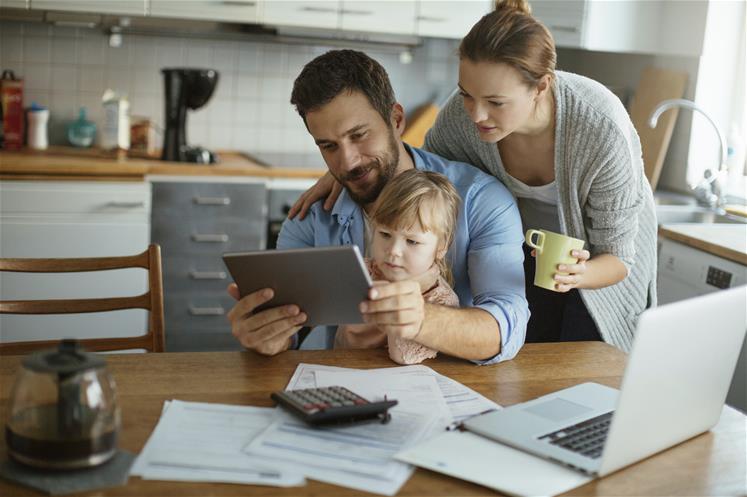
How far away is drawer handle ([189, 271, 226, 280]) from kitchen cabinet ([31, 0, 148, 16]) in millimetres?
1099

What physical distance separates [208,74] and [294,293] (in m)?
2.35

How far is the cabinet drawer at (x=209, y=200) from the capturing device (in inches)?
144

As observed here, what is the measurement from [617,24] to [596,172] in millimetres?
2296

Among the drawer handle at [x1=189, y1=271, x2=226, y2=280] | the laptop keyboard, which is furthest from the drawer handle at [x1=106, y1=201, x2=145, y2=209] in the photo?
the laptop keyboard

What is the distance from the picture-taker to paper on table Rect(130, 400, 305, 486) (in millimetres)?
1199

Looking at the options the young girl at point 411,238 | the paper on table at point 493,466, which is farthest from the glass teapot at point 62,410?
the young girl at point 411,238

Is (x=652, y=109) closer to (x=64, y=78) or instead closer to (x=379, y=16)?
(x=379, y=16)

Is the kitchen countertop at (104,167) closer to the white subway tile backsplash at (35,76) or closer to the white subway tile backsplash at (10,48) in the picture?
the white subway tile backsplash at (35,76)

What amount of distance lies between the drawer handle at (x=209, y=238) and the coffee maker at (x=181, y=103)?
0.31 m

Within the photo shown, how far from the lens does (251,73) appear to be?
430cm

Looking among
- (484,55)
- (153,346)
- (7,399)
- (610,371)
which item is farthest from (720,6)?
(7,399)

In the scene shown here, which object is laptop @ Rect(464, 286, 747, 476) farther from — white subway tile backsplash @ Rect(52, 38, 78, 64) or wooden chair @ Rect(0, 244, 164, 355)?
white subway tile backsplash @ Rect(52, 38, 78, 64)

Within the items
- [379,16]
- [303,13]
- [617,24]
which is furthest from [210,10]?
[617,24]

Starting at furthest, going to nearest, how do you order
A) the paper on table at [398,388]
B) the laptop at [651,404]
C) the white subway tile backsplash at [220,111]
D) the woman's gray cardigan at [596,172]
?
1. the white subway tile backsplash at [220,111]
2. the woman's gray cardigan at [596,172]
3. the paper on table at [398,388]
4. the laptop at [651,404]
